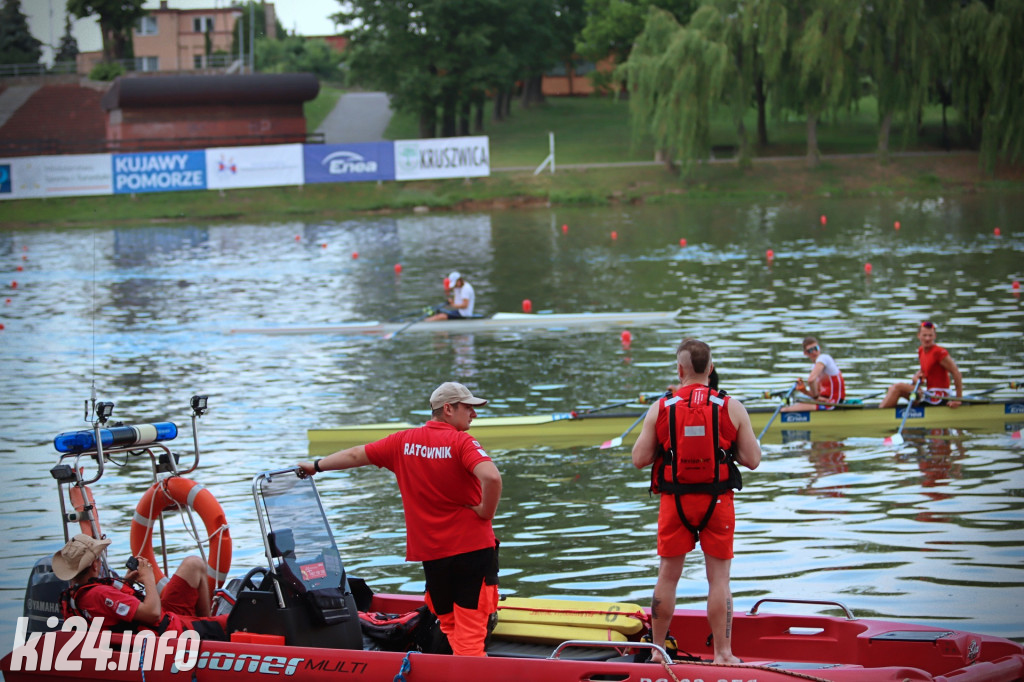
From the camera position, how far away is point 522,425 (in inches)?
527

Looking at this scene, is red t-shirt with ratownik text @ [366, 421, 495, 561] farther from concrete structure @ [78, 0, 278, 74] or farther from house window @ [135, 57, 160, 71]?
house window @ [135, 57, 160, 71]

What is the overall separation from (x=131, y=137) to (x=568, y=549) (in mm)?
46134

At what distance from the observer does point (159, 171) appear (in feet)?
149

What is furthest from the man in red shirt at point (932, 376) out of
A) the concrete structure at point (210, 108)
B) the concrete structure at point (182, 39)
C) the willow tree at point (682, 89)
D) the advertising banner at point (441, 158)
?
the concrete structure at point (182, 39)

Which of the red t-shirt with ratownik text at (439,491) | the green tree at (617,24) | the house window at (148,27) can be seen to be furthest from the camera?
the house window at (148,27)

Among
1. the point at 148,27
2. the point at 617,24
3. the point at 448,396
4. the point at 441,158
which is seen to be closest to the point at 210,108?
the point at 441,158

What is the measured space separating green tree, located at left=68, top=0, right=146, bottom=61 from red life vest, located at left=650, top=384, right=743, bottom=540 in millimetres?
47528

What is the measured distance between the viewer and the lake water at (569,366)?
9.22 m

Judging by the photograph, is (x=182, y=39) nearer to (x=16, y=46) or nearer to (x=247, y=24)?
(x=247, y=24)

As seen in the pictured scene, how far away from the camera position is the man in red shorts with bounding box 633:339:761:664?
20.0 feet

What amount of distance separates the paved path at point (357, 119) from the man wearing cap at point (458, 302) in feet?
119

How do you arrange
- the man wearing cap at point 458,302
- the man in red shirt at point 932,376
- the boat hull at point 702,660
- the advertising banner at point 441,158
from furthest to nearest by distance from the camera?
the advertising banner at point 441,158 → the man wearing cap at point 458,302 → the man in red shirt at point 932,376 → the boat hull at point 702,660

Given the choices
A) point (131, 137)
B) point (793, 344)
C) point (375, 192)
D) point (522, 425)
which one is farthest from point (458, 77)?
point (522, 425)

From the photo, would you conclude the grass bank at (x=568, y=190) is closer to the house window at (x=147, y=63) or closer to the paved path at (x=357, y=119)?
the paved path at (x=357, y=119)
